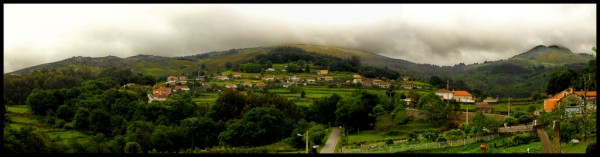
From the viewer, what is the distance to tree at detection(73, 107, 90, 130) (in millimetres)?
27844

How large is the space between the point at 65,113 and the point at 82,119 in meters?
3.72

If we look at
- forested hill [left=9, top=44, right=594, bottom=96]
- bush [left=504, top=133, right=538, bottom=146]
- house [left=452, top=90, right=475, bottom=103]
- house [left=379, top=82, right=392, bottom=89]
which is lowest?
bush [left=504, top=133, right=538, bottom=146]

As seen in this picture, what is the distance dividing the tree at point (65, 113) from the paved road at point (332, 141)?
60.1 feet

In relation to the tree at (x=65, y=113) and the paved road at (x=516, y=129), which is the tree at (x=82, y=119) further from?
the paved road at (x=516, y=129)

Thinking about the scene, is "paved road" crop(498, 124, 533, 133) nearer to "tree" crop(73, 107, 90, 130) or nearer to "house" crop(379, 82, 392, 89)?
"tree" crop(73, 107, 90, 130)

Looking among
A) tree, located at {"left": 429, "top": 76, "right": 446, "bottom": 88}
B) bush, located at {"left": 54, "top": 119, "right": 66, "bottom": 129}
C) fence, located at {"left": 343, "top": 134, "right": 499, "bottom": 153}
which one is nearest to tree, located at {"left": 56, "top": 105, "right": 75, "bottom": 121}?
bush, located at {"left": 54, "top": 119, "right": 66, "bottom": 129}

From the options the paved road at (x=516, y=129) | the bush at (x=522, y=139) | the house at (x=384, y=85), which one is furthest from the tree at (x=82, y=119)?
the house at (x=384, y=85)

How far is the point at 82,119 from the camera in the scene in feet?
91.5

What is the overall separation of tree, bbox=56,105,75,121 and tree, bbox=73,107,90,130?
3039 millimetres

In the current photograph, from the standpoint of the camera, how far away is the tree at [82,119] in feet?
91.4

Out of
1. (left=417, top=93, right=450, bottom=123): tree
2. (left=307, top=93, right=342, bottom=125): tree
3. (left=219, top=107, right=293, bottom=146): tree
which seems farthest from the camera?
(left=307, top=93, right=342, bottom=125): tree

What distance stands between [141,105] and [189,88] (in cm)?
1337

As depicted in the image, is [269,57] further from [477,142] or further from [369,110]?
[477,142]

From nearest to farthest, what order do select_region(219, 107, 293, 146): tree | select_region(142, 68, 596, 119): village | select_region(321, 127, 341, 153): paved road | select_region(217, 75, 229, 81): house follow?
1. select_region(321, 127, 341, 153): paved road
2. select_region(219, 107, 293, 146): tree
3. select_region(142, 68, 596, 119): village
4. select_region(217, 75, 229, 81): house
